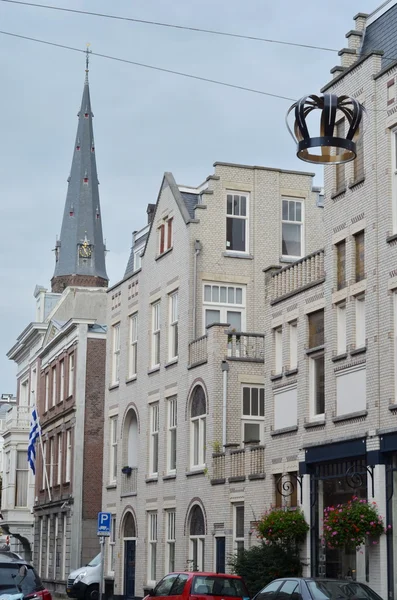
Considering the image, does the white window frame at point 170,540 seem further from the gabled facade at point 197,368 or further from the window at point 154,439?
the window at point 154,439

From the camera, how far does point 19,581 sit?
799 inches

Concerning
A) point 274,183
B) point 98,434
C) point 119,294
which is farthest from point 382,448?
point 98,434

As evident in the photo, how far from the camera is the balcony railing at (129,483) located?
1713 inches

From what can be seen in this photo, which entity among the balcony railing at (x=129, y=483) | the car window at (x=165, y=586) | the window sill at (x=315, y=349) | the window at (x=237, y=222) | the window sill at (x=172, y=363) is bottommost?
the car window at (x=165, y=586)

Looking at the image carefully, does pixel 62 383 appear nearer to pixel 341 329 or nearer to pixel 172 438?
pixel 172 438

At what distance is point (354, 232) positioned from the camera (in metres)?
28.3

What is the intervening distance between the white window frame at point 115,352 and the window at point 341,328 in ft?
62.0

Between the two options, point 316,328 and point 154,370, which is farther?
point 154,370

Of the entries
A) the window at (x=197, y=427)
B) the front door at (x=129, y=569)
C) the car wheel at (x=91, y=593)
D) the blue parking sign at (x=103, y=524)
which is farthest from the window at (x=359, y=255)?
the car wheel at (x=91, y=593)

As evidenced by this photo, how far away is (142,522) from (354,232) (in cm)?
1769

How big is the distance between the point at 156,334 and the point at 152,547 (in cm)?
752

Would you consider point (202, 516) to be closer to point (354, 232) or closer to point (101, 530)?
point (101, 530)

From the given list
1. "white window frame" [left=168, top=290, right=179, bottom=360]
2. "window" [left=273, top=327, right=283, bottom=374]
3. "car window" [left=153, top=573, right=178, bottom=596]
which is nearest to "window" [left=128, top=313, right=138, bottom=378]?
"white window frame" [left=168, top=290, right=179, bottom=360]

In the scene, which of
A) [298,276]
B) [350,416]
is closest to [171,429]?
[298,276]
